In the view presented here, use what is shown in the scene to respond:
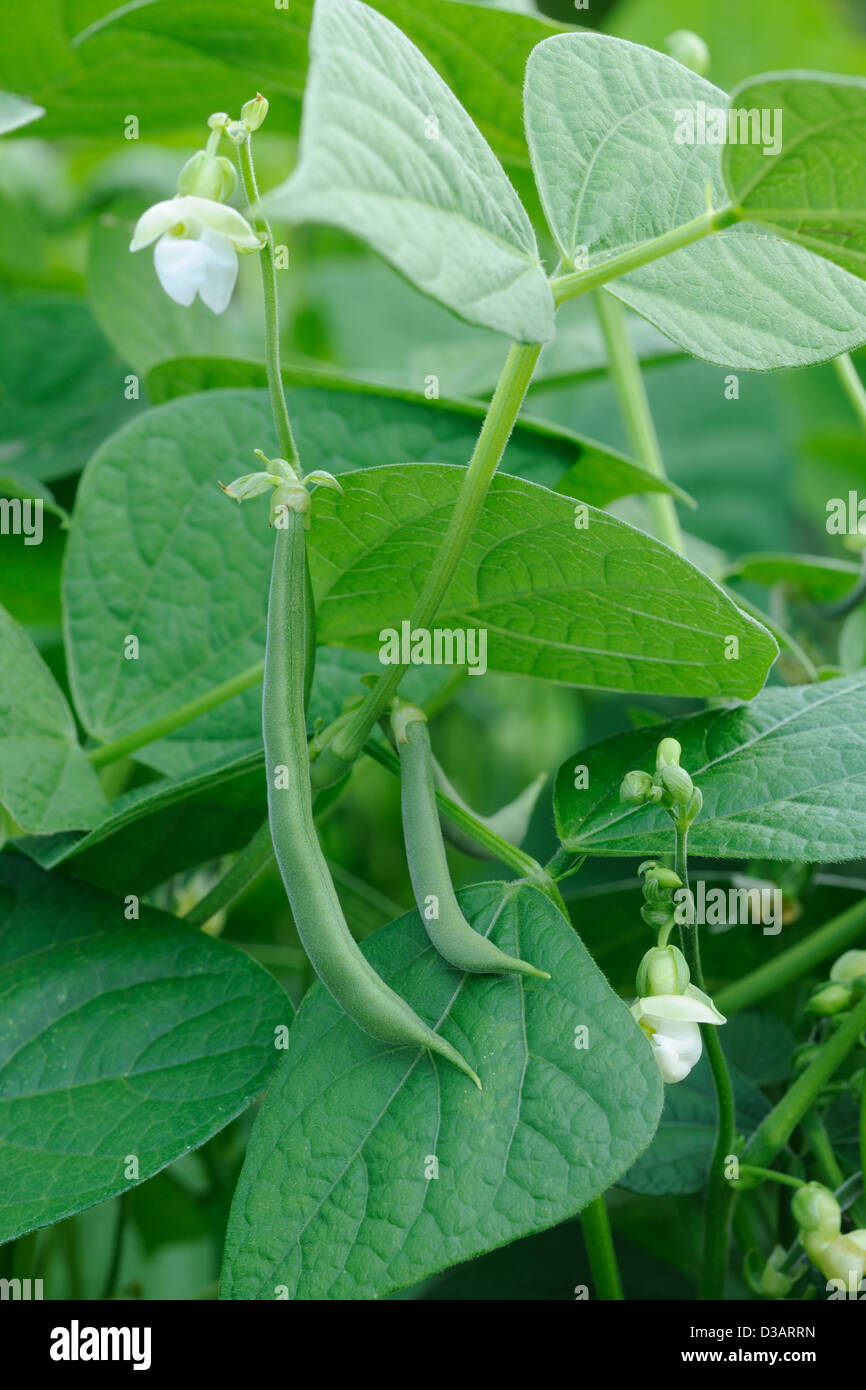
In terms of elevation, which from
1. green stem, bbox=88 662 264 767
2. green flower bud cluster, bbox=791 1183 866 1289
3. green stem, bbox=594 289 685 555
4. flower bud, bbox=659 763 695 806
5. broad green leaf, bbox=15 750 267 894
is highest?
green stem, bbox=594 289 685 555

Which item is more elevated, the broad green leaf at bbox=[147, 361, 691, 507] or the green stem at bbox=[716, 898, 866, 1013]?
the broad green leaf at bbox=[147, 361, 691, 507]

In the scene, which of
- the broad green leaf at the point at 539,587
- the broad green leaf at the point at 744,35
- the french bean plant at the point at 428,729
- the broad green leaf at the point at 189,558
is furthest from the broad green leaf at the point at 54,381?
the broad green leaf at the point at 744,35

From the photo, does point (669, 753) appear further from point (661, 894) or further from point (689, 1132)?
point (689, 1132)

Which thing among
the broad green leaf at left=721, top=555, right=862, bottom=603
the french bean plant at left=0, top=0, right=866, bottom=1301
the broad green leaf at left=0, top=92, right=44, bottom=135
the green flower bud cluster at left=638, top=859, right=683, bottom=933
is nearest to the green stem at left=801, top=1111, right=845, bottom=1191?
the french bean plant at left=0, top=0, right=866, bottom=1301

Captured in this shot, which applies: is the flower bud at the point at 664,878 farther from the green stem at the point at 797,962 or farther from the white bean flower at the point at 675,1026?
the green stem at the point at 797,962

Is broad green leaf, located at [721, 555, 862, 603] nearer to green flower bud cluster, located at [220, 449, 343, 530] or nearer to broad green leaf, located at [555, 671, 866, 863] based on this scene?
broad green leaf, located at [555, 671, 866, 863]
